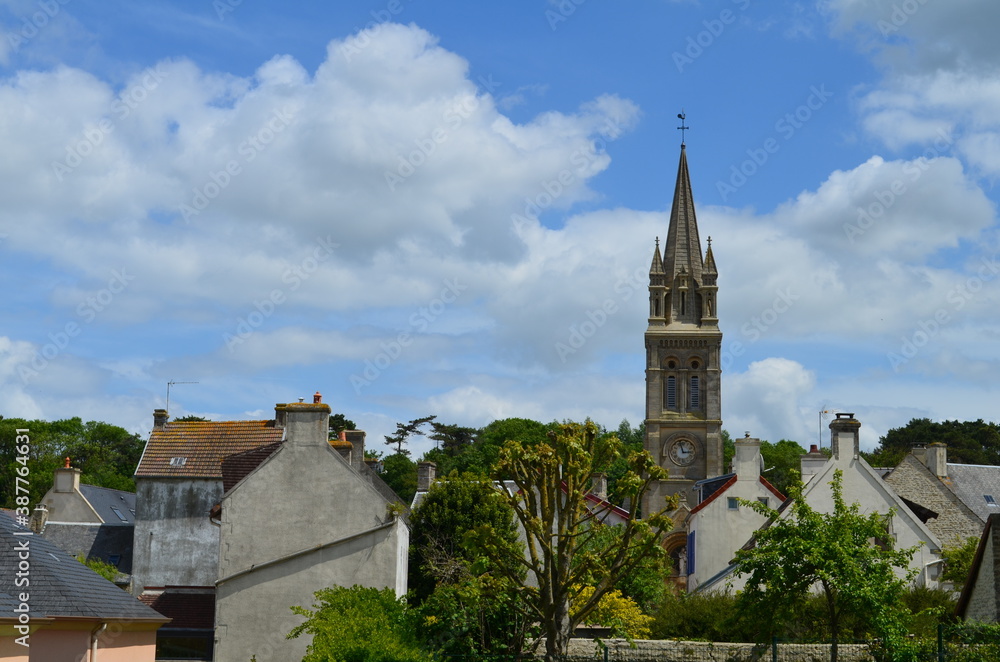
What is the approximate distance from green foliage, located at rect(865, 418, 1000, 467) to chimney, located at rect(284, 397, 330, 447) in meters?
89.0

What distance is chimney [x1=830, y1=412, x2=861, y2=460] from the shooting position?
35.5 meters

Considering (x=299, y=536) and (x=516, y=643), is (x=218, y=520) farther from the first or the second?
(x=516, y=643)

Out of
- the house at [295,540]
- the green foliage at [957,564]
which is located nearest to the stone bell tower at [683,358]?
the green foliage at [957,564]

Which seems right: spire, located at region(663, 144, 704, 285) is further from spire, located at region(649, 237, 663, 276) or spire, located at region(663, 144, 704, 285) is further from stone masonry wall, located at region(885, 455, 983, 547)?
stone masonry wall, located at region(885, 455, 983, 547)

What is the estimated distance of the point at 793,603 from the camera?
73.0ft

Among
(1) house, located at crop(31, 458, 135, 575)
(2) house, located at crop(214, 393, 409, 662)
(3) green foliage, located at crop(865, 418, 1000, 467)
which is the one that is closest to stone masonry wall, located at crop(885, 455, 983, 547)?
(2) house, located at crop(214, 393, 409, 662)

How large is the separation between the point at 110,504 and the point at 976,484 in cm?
4623

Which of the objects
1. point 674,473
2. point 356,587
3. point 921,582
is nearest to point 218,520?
point 356,587

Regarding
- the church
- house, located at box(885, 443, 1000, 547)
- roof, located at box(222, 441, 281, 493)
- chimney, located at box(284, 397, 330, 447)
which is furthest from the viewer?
the church

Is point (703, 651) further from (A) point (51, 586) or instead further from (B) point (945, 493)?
(B) point (945, 493)

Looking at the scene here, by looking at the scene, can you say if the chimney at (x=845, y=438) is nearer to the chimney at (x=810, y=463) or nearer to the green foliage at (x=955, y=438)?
the chimney at (x=810, y=463)

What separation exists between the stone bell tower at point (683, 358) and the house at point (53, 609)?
72.5 m

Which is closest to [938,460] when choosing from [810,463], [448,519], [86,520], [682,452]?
[810,463]

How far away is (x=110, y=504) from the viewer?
63531 millimetres
